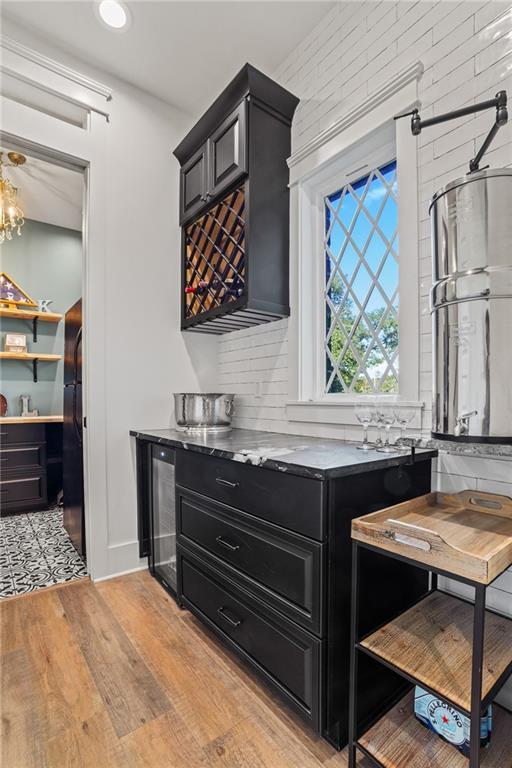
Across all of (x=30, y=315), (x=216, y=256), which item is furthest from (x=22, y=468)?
(x=216, y=256)

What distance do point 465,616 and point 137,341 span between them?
2211mm

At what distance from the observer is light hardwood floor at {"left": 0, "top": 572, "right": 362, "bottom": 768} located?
3.96ft

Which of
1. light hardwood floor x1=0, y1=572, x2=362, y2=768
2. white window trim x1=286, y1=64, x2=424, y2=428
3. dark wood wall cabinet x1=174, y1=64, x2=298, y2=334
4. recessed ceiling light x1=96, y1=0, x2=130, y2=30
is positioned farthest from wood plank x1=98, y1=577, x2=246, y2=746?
recessed ceiling light x1=96, y1=0, x2=130, y2=30

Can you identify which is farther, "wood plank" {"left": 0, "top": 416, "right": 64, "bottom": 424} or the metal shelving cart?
"wood plank" {"left": 0, "top": 416, "right": 64, "bottom": 424}

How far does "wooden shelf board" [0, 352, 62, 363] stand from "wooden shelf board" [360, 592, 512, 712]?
159 inches

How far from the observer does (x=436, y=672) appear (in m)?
1.00

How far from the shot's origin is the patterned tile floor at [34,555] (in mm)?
2342

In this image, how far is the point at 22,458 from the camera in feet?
12.2

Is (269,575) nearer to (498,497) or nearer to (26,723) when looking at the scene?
(498,497)

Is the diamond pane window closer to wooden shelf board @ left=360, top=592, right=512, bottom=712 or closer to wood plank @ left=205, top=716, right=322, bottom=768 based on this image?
wooden shelf board @ left=360, top=592, right=512, bottom=712

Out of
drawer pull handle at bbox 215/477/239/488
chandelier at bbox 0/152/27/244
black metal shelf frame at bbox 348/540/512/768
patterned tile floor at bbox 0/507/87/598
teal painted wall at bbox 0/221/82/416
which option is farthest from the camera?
teal painted wall at bbox 0/221/82/416

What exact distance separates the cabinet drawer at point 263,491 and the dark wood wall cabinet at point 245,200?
0.93 meters

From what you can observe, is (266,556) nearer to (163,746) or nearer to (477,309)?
(163,746)

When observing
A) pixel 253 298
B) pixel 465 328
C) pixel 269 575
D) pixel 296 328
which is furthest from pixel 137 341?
pixel 465 328
